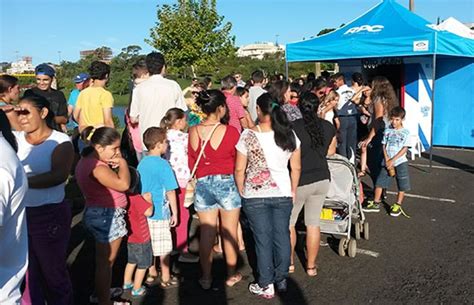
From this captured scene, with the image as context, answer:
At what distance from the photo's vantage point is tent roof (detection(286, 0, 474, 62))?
28.5 feet

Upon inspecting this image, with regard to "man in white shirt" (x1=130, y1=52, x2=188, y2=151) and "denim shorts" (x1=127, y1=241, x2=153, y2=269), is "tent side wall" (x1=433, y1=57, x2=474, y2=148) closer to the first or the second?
"man in white shirt" (x1=130, y1=52, x2=188, y2=151)

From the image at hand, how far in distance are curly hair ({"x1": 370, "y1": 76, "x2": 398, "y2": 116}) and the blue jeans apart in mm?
3356

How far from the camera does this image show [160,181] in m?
4.33

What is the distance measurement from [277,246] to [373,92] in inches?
147

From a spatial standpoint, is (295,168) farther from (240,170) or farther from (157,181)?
(157,181)

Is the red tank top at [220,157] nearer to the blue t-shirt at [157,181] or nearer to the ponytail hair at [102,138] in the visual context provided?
the blue t-shirt at [157,181]

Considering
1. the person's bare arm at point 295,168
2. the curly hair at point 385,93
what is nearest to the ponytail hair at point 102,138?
the person's bare arm at point 295,168

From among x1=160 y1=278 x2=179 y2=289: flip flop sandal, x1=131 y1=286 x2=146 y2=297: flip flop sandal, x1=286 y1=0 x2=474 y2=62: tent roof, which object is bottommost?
x1=160 y1=278 x2=179 y2=289: flip flop sandal

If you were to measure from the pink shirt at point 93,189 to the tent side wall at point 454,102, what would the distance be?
9902 millimetres

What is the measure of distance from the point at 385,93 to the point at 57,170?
5101 mm

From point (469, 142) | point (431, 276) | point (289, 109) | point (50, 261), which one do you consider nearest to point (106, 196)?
point (50, 261)

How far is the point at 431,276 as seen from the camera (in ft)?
15.3

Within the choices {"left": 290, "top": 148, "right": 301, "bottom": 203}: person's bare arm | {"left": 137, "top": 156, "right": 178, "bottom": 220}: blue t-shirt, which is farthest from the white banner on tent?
{"left": 137, "top": 156, "right": 178, "bottom": 220}: blue t-shirt

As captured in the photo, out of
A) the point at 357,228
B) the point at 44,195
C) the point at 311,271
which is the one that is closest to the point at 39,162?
the point at 44,195
